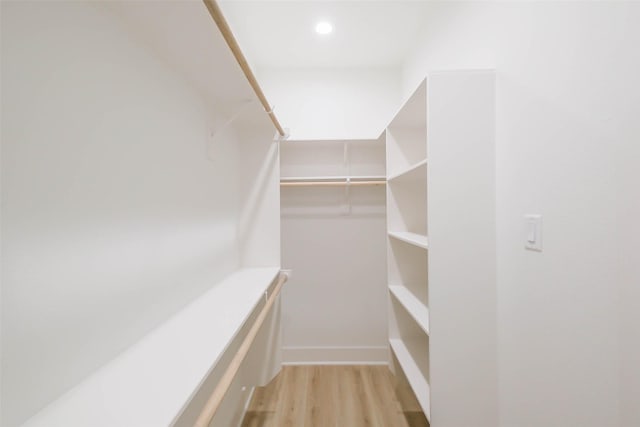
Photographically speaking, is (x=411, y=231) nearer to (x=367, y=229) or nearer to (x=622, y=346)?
(x=367, y=229)

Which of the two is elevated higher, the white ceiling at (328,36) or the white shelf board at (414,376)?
the white ceiling at (328,36)

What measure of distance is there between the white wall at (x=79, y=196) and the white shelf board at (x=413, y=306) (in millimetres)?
1099

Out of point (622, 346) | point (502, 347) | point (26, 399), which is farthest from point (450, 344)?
point (26, 399)

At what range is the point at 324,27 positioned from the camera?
1872 mm

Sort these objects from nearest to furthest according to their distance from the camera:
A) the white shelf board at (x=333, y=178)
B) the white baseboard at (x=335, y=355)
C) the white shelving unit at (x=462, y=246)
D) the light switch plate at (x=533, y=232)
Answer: the light switch plate at (x=533, y=232)
the white shelving unit at (x=462, y=246)
the white shelf board at (x=333, y=178)
the white baseboard at (x=335, y=355)

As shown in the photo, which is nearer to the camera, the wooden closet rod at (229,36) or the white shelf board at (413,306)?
the wooden closet rod at (229,36)

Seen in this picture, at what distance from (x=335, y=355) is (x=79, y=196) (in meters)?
2.31

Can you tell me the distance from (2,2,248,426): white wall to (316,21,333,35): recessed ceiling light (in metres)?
1.27

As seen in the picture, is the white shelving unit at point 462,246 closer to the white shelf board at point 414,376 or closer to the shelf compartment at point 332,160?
the white shelf board at point 414,376

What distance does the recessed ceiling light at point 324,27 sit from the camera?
1836mm

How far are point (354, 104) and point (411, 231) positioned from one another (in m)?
1.28

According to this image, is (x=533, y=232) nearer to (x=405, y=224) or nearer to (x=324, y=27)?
(x=405, y=224)

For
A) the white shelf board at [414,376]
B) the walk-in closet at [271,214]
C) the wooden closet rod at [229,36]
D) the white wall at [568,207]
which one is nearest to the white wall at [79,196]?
the walk-in closet at [271,214]

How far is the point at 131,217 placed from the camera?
2.65ft
